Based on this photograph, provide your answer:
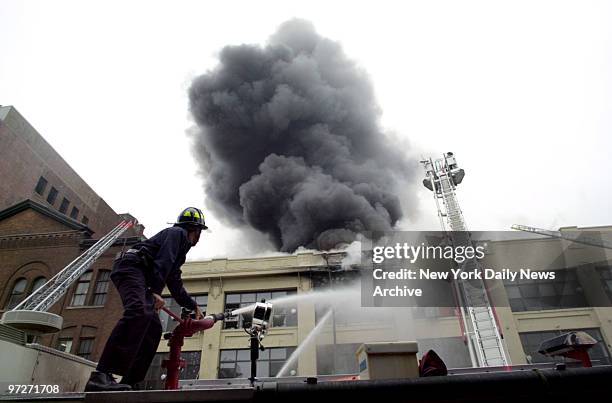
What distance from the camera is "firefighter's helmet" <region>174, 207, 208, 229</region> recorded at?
4.33 m

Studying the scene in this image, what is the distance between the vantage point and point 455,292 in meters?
18.0

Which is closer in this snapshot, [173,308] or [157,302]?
[157,302]

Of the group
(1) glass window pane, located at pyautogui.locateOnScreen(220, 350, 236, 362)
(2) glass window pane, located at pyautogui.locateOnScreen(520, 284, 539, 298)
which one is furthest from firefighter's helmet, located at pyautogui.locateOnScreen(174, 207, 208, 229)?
(2) glass window pane, located at pyautogui.locateOnScreen(520, 284, 539, 298)

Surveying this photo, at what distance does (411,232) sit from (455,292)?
4646 mm

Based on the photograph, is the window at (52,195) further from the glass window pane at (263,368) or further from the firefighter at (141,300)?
the firefighter at (141,300)

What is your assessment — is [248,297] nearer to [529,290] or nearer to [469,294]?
[469,294]

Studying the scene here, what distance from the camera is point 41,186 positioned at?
3409 centimetres

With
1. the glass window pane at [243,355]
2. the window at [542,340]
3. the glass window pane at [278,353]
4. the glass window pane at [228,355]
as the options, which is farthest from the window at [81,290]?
the window at [542,340]

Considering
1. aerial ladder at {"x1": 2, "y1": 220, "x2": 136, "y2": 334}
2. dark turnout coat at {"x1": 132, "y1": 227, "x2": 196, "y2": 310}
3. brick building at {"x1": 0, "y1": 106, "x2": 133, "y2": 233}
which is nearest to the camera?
dark turnout coat at {"x1": 132, "y1": 227, "x2": 196, "y2": 310}

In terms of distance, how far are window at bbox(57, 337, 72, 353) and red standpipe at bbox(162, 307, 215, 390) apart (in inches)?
758

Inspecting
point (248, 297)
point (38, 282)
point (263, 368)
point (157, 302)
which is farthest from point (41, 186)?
point (157, 302)

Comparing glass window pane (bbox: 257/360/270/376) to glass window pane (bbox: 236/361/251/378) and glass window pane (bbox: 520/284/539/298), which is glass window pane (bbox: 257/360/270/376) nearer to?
glass window pane (bbox: 236/361/251/378)

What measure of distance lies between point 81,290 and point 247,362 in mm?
9785

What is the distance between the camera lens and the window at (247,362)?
61.6ft
